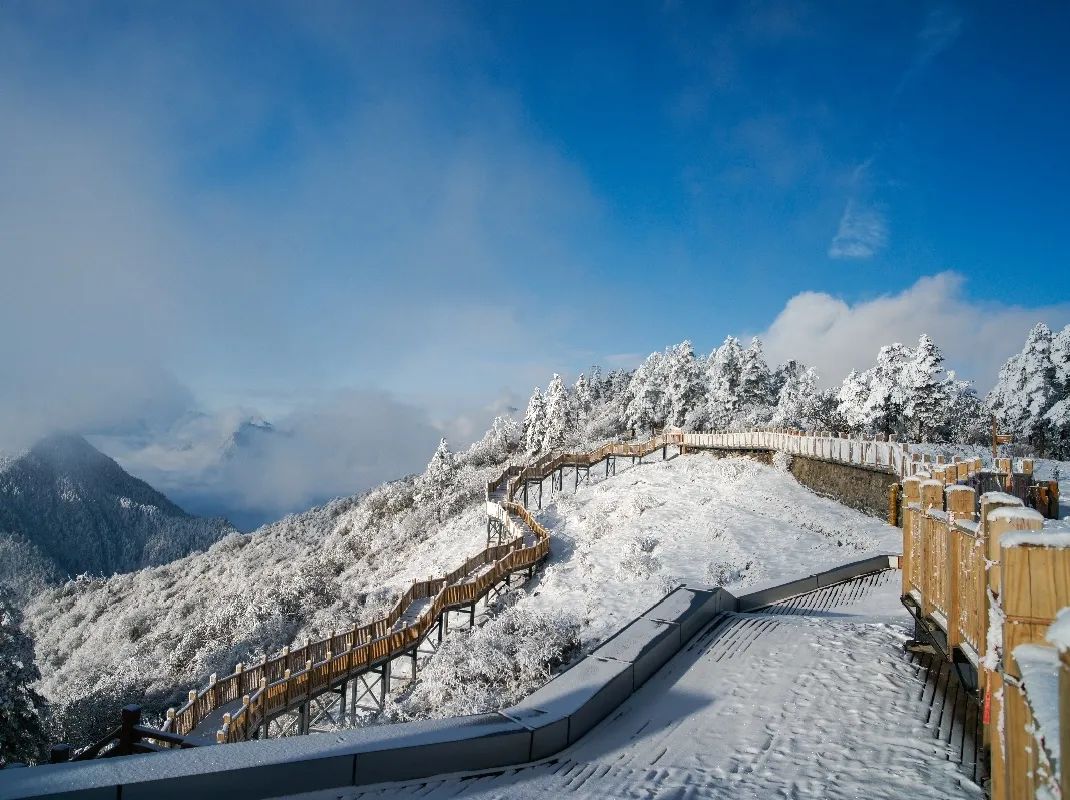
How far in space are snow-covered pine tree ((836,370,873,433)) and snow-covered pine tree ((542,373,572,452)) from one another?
89.5 ft

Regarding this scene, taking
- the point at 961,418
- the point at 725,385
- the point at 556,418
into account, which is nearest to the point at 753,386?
the point at 725,385

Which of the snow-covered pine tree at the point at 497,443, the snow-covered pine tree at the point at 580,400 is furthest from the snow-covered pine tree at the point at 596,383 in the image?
the snow-covered pine tree at the point at 497,443

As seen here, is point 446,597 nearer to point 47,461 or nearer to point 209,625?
point 209,625

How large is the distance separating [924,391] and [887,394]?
2.32 m

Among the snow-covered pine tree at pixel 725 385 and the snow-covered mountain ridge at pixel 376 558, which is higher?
the snow-covered pine tree at pixel 725 385

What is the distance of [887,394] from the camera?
4222cm

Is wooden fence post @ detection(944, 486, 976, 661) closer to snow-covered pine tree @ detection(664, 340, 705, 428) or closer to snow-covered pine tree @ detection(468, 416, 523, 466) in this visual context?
snow-covered pine tree @ detection(664, 340, 705, 428)

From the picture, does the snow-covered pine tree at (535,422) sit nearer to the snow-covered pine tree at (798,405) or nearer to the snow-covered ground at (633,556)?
the snow-covered pine tree at (798,405)

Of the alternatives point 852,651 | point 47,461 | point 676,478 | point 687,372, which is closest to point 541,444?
point 687,372

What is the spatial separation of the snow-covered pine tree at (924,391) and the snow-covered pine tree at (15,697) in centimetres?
4364

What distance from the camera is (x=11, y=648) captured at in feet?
50.4

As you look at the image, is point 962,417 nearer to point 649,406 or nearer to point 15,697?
point 649,406

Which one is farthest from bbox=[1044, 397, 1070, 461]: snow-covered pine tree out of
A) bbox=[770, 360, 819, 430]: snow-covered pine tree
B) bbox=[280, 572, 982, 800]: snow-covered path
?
bbox=[280, 572, 982, 800]: snow-covered path

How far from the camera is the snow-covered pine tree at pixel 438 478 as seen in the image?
57.8 meters
